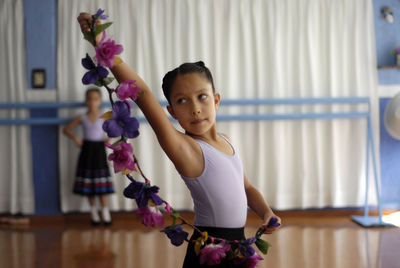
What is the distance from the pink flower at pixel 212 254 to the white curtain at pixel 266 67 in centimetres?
285

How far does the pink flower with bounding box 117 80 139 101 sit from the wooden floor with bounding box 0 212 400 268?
6.28 feet

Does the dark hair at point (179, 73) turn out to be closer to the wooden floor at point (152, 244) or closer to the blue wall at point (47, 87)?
the wooden floor at point (152, 244)

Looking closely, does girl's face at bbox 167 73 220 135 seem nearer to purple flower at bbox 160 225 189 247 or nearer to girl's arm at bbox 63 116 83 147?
purple flower at bbox 160 225 189 247

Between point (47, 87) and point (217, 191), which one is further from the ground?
point (47, 87)

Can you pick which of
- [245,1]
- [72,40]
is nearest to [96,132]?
[72,40]

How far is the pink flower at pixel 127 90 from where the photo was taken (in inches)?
28.1

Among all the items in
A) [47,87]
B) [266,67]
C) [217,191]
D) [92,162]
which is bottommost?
[92,162]

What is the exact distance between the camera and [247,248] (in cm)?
84

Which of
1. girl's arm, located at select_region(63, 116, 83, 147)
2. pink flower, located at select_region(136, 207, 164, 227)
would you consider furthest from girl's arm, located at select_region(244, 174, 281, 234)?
girl's arm, located at select_region(63, 116, 83, 147)

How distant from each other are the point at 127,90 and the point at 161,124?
13 centimetres

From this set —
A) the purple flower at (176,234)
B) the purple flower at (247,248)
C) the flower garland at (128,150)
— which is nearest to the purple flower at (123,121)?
the flower garland at (128,150)

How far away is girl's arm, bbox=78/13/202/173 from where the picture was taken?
Answer: 77 cm

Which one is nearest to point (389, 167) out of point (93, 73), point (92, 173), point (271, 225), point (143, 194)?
point (92, 173)

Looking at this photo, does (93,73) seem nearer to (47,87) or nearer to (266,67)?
(266,67)
